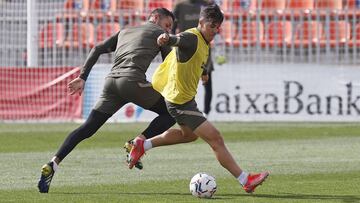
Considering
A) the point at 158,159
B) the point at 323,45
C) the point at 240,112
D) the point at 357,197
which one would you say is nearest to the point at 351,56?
the point at 323,45

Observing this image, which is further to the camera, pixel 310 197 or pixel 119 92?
pixel 119 92

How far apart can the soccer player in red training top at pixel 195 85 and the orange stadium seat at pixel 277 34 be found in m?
11.6

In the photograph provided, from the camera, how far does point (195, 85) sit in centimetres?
982

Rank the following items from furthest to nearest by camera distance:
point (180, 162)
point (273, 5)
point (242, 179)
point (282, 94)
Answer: point (273, 5) < point (282, 94) < point (180, 162) < point (242, 179)

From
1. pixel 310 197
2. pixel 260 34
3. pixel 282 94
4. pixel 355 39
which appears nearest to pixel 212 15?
pixel 310 197

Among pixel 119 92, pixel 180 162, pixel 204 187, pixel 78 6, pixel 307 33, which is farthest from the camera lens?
pixel 78 6

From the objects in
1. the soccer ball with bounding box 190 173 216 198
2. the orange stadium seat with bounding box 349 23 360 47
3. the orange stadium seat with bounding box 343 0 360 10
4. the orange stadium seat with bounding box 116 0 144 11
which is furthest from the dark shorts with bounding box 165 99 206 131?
the orange stadium seat with bounding box 116 0 144 11

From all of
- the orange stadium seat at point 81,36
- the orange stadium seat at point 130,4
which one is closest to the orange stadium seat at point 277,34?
the orange stadium seat at point 130,4

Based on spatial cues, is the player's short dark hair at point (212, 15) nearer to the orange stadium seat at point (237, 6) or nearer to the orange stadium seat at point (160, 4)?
the orange stadium seat at point (237, 6)

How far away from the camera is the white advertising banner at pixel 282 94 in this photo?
20.0 metres

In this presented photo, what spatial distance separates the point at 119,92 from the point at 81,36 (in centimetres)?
1127

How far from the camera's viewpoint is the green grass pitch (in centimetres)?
954

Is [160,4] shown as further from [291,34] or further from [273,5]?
[291,34]

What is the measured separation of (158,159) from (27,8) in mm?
9205
